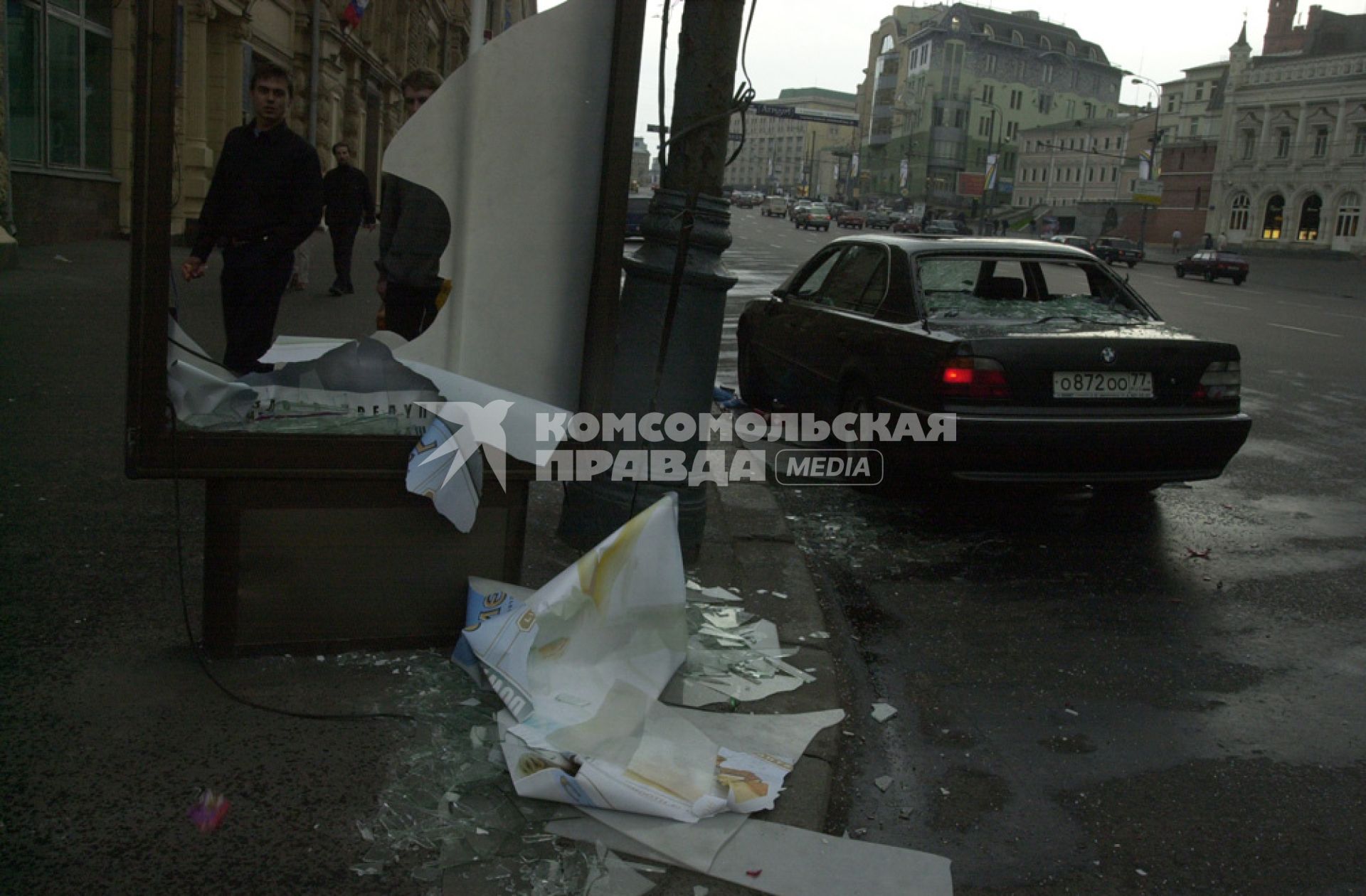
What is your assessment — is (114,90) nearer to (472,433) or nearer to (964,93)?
(472,433)

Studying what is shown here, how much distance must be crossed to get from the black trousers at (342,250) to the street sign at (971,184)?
385 ft

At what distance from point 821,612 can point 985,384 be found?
5.61 ft

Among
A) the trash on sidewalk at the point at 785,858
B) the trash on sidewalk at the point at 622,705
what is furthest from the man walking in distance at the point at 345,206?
the trash on sidewalk at the point at 785,858

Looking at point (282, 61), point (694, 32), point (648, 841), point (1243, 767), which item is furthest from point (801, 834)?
point (282, 61)

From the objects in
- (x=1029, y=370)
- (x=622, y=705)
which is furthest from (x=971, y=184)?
(x=622, y=705)

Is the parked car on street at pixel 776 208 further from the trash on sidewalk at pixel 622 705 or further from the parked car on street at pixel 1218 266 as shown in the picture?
the trash on sidewalk at pixel 622 705

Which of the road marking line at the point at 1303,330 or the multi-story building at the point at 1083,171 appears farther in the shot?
the multi-story building at the point at 1083,171

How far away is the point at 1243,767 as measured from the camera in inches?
136

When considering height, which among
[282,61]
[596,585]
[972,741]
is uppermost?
[282,61]

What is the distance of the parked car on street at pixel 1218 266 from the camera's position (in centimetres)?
4319

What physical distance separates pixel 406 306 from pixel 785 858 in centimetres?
317

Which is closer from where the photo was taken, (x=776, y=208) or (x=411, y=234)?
(x=411, y=234)

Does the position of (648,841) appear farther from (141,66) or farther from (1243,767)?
(141,66)

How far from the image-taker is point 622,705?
314cm
